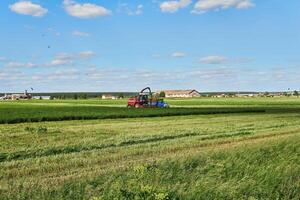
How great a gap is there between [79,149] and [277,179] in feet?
25.7

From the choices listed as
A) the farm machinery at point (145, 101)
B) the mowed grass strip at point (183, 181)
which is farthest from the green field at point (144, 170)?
the farm machinery at point (145, 101)

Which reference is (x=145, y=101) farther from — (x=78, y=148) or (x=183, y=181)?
(x=183, y=181)

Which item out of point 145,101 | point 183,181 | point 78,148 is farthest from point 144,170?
point 145,101

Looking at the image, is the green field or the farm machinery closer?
the green field

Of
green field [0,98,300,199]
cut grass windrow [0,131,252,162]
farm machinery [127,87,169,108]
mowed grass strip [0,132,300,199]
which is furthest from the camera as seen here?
farm machinery [127,87,169,108]

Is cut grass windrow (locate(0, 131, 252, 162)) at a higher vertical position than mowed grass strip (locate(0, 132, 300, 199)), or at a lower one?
lower

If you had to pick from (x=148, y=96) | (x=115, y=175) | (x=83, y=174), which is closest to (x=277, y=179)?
(x=115, y=175)

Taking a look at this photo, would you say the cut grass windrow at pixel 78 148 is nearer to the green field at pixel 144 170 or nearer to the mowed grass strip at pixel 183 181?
the green field at pixel 144 170

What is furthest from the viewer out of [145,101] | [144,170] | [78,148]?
[145,101]

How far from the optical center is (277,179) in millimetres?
10625

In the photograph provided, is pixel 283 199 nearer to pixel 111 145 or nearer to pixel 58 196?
pixel 58 196

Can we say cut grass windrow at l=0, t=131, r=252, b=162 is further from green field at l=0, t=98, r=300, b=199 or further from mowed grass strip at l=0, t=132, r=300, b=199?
mowed grass strip at l=0, t=132, r=300, b=199

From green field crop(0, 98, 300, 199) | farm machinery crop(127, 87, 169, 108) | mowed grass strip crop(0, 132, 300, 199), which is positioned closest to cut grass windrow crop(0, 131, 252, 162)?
green field crop(0, 98, 300, 199)

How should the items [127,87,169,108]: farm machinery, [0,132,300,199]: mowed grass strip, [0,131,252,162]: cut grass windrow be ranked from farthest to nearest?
1. [127,87,169,108]: farm machinery
2. [0,131,252,162]: cut grass windrow
3. [0,132,300,199]: mowed grass strip
